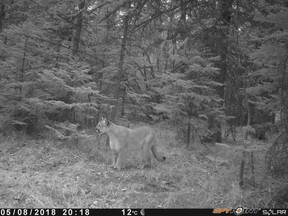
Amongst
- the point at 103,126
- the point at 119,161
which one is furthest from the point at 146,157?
the point at 103,126

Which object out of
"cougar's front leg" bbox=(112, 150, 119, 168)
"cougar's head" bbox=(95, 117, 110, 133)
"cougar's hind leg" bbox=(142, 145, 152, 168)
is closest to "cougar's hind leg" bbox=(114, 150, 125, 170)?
"cougar's front leg" bbox=(112, 150, 119, 168)

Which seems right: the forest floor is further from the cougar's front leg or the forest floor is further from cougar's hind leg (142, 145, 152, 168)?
the cougar's front leg

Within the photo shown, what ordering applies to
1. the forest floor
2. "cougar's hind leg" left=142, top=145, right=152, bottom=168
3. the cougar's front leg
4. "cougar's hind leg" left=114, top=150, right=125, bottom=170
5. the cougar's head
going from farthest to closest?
the cougar's head
the cougar's front leg
"cougar's hind leg" left=142, top=145, right=152, bottom=168
"cougar's hind leg" left=114, top=150, right=125, bottom=170
the forest floor

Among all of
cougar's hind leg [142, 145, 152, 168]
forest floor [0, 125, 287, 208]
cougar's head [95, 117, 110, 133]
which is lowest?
forest floor [0, 125, 287, 208]

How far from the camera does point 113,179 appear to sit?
380 inches

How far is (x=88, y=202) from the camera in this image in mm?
7598

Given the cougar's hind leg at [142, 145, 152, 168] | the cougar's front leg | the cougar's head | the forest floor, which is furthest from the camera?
the cougar's head

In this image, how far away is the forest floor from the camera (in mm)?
7512

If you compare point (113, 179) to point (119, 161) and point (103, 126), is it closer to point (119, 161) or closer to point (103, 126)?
point (119, 161)

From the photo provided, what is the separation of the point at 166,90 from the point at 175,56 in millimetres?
1726

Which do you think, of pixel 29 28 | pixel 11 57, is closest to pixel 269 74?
pixel 29 28

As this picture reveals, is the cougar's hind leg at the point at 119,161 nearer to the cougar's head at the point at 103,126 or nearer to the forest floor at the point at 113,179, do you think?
→ the forest floor at the point at 113,179

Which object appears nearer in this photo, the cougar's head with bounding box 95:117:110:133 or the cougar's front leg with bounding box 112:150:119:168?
the cougar's front leg with bounding box 112:150:119:168

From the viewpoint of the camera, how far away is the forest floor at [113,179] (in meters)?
7.51
